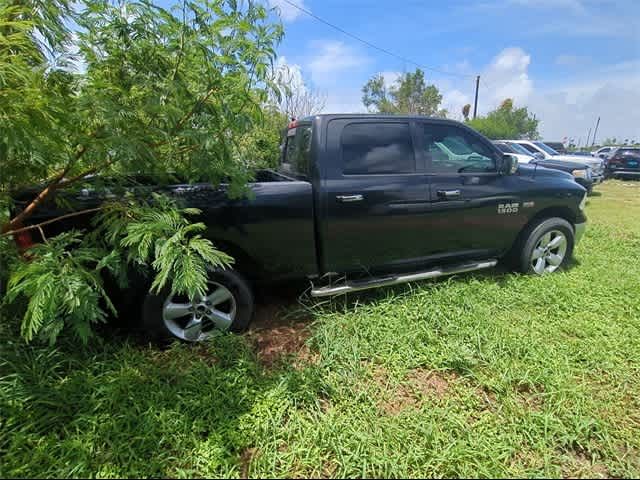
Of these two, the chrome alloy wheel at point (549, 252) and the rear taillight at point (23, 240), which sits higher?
the rear taillight at point (23, 240)

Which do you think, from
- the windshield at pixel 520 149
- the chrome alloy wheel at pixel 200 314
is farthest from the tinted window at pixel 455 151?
the windshield at pixel 520 149

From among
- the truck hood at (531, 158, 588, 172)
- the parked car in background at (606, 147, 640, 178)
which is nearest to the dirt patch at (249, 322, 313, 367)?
the truck hood at (531, 158, 588, 172)

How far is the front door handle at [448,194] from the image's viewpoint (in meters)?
3.14

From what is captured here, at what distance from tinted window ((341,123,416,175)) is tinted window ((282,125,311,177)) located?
33cm

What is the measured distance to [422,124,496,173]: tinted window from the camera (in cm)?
317

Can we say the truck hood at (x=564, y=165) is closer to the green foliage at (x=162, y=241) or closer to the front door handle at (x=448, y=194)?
the front door handle at (x=448, y=194)

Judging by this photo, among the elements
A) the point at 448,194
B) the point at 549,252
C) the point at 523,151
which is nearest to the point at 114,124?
the point at 448,194

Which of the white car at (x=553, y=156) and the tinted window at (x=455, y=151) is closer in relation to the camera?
the tinted window at (x=455, y=151)

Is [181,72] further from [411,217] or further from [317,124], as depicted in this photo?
[411,217]

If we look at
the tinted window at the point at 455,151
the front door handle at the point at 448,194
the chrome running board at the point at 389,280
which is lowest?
the chrome running board at the point at 389,280

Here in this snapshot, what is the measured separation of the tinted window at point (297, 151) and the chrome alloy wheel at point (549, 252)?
281cm

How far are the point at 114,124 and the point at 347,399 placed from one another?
2.06 m

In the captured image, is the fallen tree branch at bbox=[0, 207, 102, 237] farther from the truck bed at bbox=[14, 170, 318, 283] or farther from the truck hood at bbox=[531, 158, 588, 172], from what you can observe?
the truck hood at bbox=[531, 158, 588, 172]

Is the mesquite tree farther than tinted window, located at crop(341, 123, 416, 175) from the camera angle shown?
No
